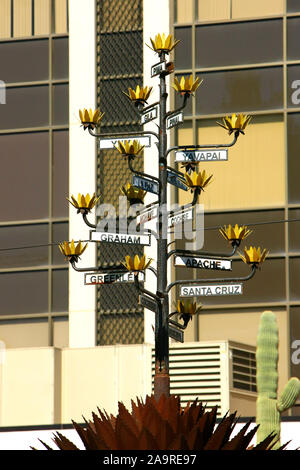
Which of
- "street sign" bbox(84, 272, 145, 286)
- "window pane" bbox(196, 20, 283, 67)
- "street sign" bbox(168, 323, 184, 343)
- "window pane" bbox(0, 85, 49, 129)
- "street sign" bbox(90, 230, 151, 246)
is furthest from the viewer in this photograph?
"window pane" bbox(0, 85, 49, 129)

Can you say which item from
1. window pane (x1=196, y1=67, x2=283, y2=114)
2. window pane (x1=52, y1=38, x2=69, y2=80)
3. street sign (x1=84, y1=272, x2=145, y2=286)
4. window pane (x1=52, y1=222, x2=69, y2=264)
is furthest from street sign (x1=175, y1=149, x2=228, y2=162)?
window pane (x1=52, y1=38, x2=69, y2=80)

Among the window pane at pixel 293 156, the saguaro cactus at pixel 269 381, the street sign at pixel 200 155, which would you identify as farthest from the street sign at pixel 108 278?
the window pane at pixel 293 156

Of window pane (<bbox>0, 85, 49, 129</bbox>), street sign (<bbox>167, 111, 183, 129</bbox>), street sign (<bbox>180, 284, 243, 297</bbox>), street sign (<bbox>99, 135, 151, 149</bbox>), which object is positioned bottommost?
street sign (<bbox>180, 284, 243, 297</bbox>)

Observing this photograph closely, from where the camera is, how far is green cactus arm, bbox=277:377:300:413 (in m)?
22.0

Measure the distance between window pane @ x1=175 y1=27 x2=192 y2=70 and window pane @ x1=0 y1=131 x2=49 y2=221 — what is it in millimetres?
4421

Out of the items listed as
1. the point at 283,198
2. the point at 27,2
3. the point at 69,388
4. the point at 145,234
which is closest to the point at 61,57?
the point at 27,2

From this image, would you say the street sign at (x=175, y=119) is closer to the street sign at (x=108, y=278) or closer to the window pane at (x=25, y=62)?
the street sign at (x=108, y=278)

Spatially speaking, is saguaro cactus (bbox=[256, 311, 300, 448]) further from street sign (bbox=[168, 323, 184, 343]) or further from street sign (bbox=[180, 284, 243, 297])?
street sign (bbox=[168, 323, 184, 343])

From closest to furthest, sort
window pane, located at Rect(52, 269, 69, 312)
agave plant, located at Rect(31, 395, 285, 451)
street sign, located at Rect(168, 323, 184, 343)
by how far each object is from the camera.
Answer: agave plant, located at Rect(31, 395, 285, 451) → street sign, located at Rect(168, 323, 184, 343) → window pane, located at Rect(52, 269, 69, 312)

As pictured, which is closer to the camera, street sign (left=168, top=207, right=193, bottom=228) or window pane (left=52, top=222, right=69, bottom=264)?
street sign (left=168, top=207, right=193, bottom=228)

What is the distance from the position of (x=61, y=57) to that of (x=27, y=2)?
6.49ft

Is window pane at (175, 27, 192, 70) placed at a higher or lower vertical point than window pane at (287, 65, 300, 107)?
higher

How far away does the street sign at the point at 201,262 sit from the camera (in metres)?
13.9
